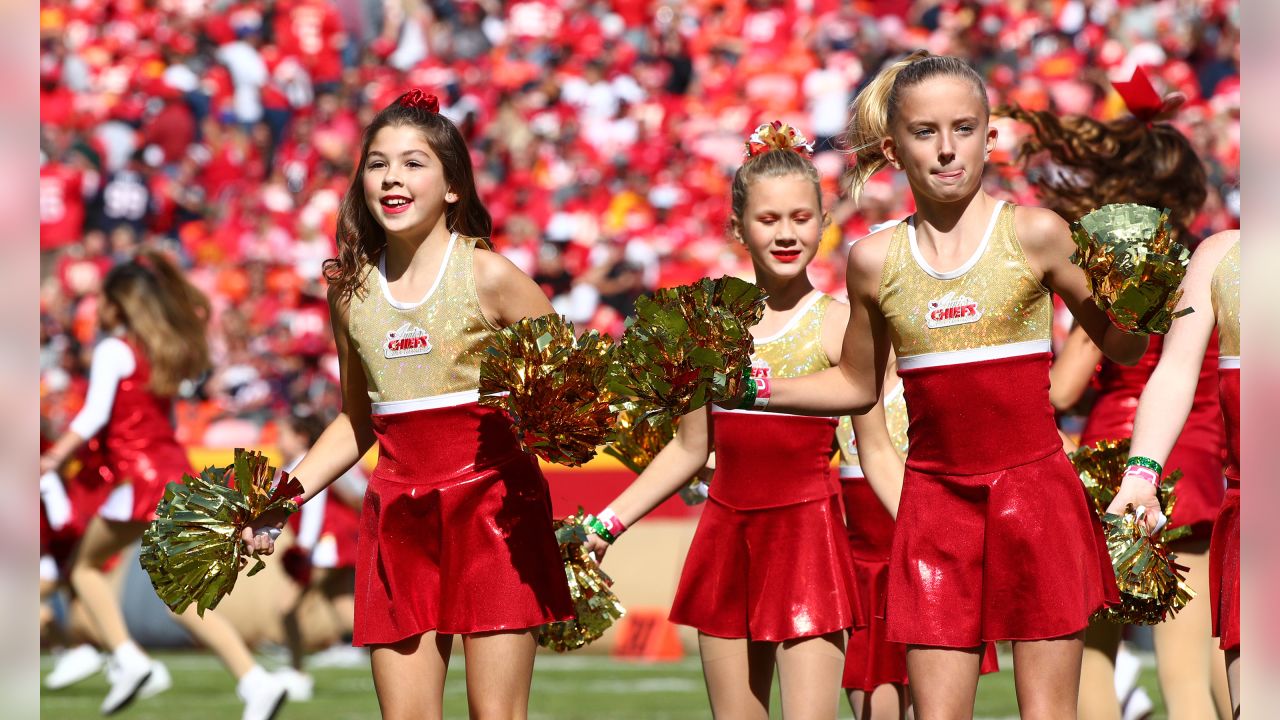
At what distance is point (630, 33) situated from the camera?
16812mm

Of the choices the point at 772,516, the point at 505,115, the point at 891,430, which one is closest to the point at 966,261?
the point at 772,516

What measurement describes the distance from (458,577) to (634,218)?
10757mm

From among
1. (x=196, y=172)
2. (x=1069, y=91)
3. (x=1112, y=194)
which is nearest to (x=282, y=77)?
(x=196, y=172)

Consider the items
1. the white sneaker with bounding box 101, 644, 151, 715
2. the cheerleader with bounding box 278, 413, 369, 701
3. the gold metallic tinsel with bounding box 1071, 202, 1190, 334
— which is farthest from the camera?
the cheerleader with bounding box 278, 413, 369, 701

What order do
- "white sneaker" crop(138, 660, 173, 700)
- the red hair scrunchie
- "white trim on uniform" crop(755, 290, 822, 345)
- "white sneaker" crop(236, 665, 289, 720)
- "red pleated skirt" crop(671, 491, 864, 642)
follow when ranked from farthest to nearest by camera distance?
"white sneaker" crop(138, 660, 173, 700) < "white sneaker" crop(236, 665, 289, 720) < "white trim on uniform" crop(755, 290, 822, 345) < "red pleated skirt" crop(671, 491, 864, 642) < the red hair scrunchie

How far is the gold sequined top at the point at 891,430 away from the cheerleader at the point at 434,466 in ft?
4.64

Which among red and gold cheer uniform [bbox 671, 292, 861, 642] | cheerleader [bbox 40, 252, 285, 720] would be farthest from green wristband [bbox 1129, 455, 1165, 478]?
cheerleader [bbox 40, 252, 285, 720]

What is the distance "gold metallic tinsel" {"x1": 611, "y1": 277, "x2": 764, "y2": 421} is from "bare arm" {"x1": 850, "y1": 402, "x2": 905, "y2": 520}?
0.92 metres

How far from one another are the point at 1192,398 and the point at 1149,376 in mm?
1526

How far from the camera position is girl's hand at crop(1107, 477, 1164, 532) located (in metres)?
3.75

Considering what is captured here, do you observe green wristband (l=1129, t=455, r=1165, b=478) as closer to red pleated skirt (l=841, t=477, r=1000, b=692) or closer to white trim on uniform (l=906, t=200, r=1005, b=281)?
white trim on uniform (l=906, t=200, r=1005, b=281)

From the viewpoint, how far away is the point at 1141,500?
375cm

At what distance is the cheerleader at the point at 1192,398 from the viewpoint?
378 centimetres

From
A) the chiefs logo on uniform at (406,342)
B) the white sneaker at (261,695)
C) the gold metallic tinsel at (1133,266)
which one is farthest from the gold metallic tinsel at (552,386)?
the white sneaker at (261,695)
